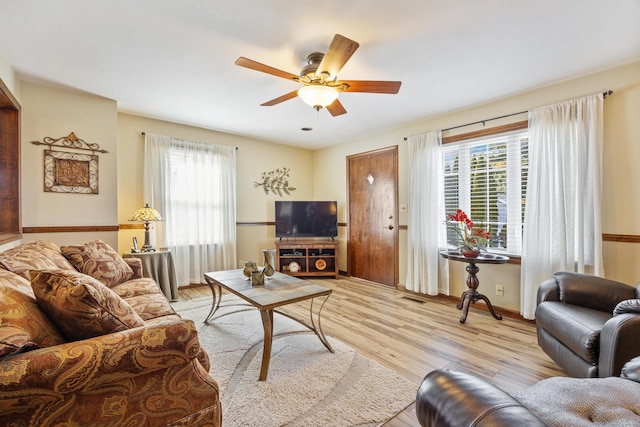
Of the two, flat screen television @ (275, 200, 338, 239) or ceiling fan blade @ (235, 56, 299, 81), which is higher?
ceiling fan blade @ (235, 56, 299, 81)

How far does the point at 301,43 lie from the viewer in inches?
82.9

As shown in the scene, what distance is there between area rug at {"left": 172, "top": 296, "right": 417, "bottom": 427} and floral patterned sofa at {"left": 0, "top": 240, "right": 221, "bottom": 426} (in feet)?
1.75

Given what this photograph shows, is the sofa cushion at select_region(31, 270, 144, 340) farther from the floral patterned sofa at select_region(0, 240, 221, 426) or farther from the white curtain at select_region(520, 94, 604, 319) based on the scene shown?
the white curtain at select_region(520, 94, 604, 319)

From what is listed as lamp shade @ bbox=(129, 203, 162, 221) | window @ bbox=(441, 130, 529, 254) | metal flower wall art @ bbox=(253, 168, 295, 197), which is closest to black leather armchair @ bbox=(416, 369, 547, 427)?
window @ bbox=(441, 130, 529, 254)

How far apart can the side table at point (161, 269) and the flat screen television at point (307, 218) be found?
1.84 m

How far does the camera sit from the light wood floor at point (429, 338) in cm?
203

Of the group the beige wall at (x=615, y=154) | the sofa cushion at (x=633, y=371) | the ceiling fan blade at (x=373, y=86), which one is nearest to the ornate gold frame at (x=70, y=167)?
the ceiling fan blade at (x=373, y=86)

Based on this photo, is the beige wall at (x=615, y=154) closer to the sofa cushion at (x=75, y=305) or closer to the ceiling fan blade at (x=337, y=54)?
the ceiling fan blade at (x=337, y=54)

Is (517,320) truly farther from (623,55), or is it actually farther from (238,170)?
(238,170)

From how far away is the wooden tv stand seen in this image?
4.77 meters

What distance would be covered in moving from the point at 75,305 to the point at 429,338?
2529 mm

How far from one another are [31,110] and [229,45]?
2.27 m

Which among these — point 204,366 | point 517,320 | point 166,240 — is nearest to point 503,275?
point 517,320

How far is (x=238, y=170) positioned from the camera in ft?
15.5
